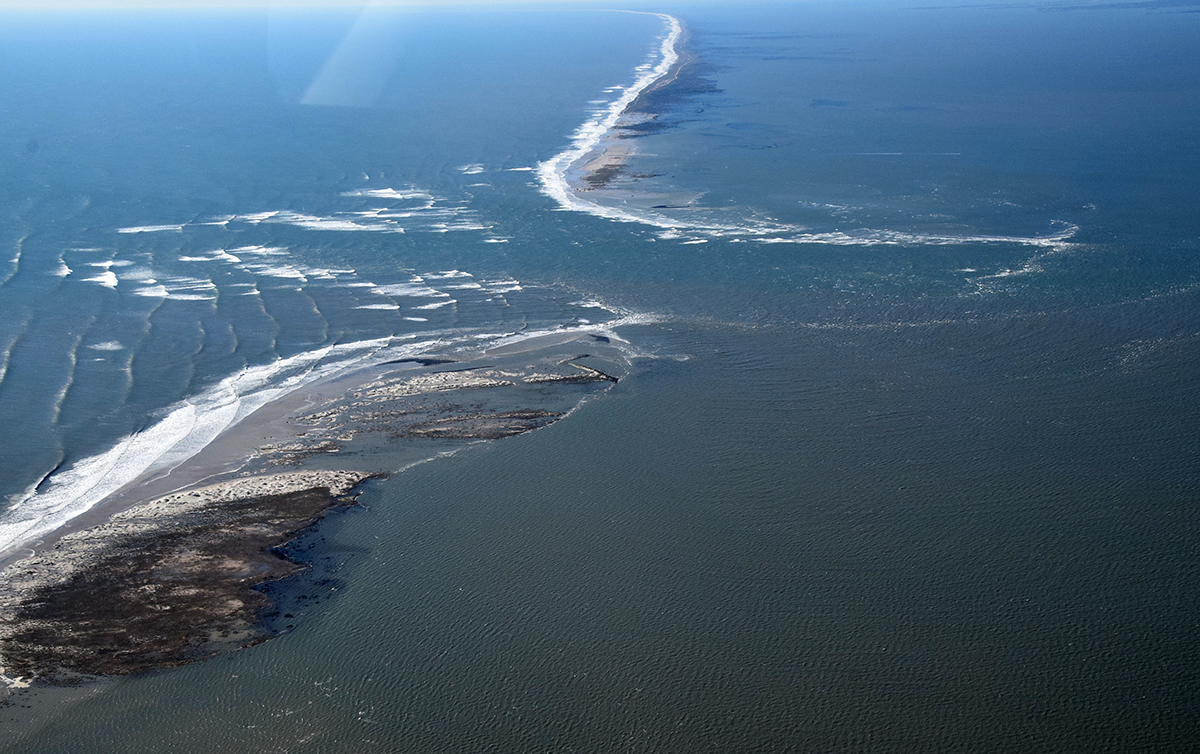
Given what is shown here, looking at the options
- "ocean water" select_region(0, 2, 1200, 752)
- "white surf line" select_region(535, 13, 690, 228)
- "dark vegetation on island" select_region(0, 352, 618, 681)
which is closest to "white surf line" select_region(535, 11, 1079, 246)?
"white surf line" select_region(535, 13, 690, 228)

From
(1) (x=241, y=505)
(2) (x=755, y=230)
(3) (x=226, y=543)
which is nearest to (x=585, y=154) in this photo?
(2) (x=755, y=230)

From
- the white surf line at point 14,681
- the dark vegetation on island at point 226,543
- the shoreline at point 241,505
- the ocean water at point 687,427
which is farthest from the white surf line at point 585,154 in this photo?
the white surf line at point 14,681

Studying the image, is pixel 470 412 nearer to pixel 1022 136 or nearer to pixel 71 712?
pixel 71 712

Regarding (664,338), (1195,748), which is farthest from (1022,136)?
(1195,748)

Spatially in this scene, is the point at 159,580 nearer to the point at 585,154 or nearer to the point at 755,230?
the point at 755,230

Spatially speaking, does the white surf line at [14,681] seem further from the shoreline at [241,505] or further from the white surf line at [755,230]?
the white surf line at [755,230]

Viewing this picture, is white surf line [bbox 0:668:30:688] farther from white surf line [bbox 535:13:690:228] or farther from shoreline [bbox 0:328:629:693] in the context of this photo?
white surf line [bbox 535:13:690:228]

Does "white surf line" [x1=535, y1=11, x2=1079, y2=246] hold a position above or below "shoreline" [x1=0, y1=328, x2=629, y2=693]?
above
